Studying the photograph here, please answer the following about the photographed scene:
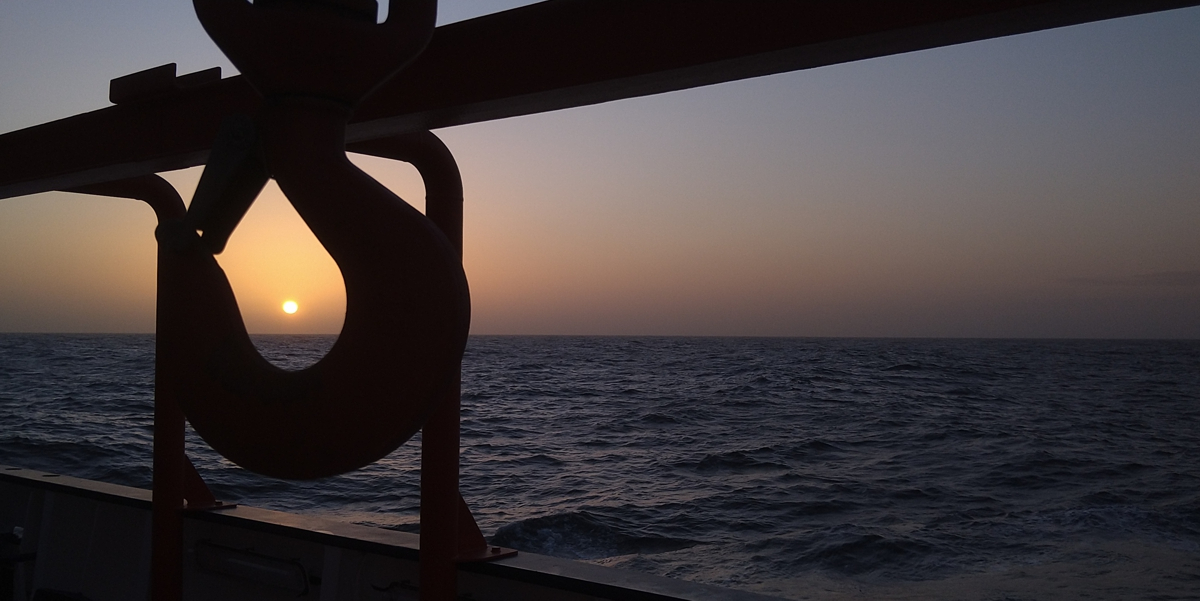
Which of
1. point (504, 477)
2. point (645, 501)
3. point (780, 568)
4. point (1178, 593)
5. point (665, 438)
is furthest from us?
point (665, 438)

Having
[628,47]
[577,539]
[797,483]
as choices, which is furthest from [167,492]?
[797,483]

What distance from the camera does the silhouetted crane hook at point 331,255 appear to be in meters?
1.13

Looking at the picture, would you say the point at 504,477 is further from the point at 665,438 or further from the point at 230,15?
the point at 230,15

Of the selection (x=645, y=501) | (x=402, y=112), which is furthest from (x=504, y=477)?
(x=402, y=112)

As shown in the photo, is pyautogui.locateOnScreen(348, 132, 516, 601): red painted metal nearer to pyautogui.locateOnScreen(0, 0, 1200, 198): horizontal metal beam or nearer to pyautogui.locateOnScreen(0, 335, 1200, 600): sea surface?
pyautogui.locateOnScreen(0, 0, 1200, 198): horizontal metal beam

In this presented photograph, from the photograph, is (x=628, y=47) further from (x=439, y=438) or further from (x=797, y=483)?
(x=797, y=483)

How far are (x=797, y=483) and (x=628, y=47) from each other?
543 inches

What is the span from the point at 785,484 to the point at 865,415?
1061 cm

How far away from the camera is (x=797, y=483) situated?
578 inches

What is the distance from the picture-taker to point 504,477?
46.5 ft

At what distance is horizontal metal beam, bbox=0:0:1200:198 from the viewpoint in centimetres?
151

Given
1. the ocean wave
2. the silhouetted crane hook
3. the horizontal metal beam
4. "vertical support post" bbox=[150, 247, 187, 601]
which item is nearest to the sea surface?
the ocean wave

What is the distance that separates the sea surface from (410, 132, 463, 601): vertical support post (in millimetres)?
6928

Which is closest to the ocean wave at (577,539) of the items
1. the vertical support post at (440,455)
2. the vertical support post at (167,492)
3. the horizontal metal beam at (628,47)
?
the vertical support post at (167,492)
